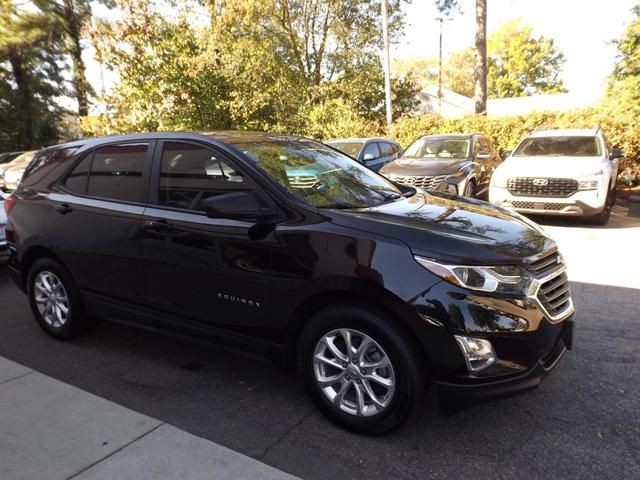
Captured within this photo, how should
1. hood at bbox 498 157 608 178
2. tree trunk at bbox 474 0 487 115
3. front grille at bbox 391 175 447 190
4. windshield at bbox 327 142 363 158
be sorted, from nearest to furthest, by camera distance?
hood at bbox 498 157 608 178 < front grille at bbox 391 175 447 190 < windshield at bbox 327 142 363 158 < tree trunk at bbox 474 0 487 115

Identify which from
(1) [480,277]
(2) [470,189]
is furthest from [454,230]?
(2) [470,189]

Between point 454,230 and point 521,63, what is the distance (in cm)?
5917

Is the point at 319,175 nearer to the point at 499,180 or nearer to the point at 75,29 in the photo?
the point at 499,180

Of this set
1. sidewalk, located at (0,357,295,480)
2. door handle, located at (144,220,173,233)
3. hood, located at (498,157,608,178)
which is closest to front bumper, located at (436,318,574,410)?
sidewalk, located at (0,357,295,480)

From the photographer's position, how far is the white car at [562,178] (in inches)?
309

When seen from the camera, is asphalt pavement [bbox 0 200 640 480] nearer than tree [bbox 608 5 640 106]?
Yes

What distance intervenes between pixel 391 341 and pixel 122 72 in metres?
19.8

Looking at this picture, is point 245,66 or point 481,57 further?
point 245,66

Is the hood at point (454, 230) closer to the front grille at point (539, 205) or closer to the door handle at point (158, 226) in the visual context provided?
the door handle at point (158, 226)

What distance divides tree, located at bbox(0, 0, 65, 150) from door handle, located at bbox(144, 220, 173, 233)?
1221 inches

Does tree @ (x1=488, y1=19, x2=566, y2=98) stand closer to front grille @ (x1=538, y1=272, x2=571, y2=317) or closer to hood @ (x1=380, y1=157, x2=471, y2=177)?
hood @ (x1=380, y1=157, x2=471, y2=177)

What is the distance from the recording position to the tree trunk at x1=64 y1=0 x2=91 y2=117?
28.7 meters

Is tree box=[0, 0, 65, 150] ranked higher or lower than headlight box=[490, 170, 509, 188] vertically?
higher

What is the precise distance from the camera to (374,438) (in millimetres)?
2641
